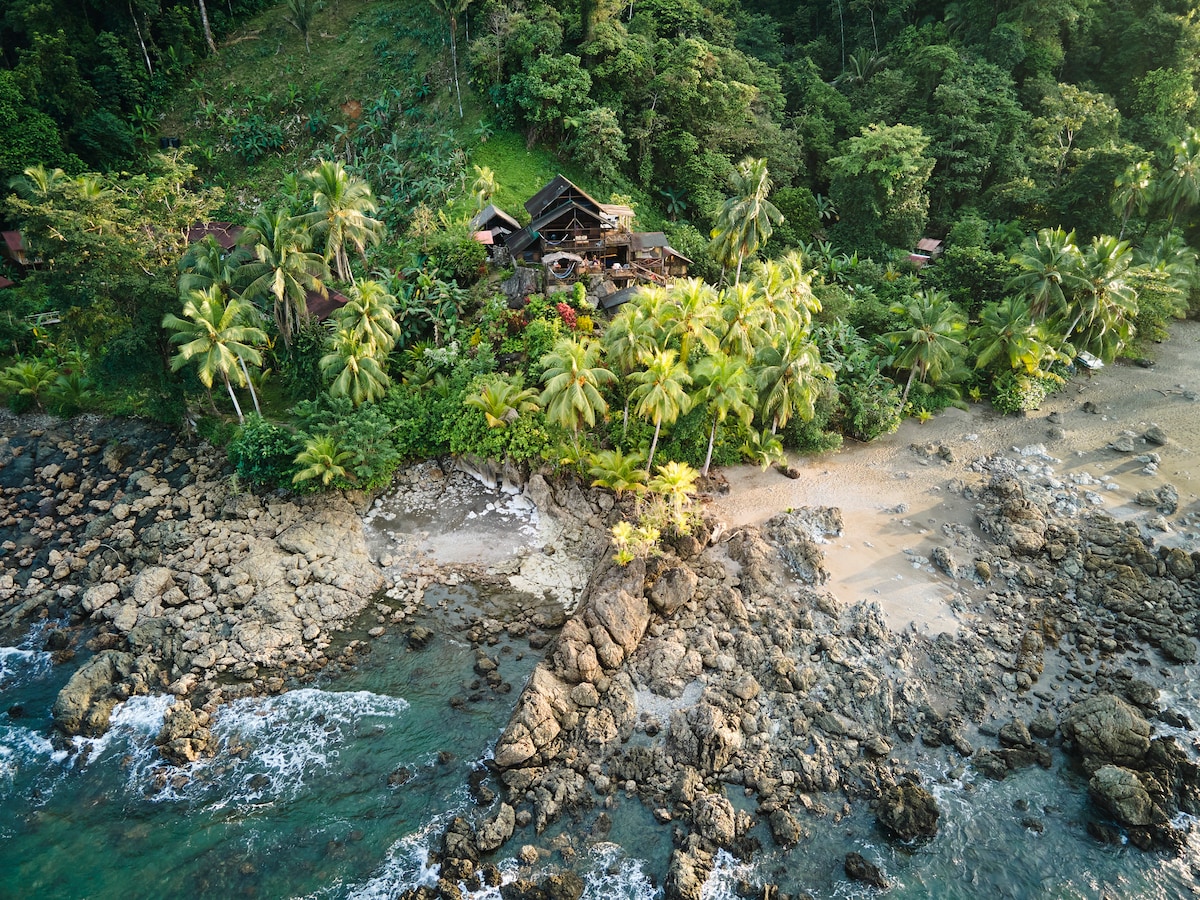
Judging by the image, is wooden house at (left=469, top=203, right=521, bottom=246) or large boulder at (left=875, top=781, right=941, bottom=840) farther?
wooden house at (left=469, top=203, right=521, bottom=246)

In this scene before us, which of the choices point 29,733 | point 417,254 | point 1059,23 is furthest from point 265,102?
point 1059,23

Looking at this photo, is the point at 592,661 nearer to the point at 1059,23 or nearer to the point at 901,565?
the point at 901,565

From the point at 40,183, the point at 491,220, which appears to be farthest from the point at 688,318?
the point at 40,183

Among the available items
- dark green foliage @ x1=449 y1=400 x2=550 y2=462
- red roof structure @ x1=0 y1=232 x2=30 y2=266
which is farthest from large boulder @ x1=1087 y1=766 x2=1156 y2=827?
red roof structure @ x1=0 y1=232 x2=30 y2=266

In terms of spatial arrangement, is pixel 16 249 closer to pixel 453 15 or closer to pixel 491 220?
pixel 491 220

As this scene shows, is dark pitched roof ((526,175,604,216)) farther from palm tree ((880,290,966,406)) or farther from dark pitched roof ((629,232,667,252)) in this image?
palm tree ((880,290,966,406))

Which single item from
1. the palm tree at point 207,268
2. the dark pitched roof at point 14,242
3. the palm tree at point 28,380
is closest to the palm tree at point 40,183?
the dark pitched roof at point 14,242

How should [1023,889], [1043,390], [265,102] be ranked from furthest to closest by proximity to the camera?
[265,102], [1043,390], [1023,889]
